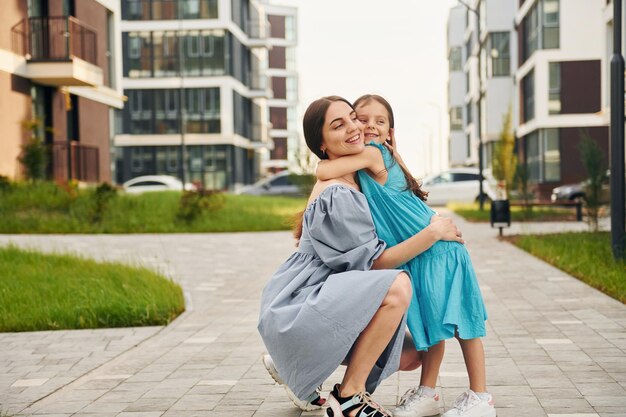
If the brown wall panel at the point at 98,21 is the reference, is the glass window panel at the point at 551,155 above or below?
below

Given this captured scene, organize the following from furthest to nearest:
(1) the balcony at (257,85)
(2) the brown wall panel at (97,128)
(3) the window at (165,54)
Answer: (1) the balcony at (257,85), (3) the window at (165,54), (2) the brown wall panel at (97,128)

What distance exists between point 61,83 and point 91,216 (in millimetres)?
6500

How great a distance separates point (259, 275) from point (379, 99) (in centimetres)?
821

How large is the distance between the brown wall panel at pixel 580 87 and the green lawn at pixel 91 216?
20593mm

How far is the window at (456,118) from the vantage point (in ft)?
259

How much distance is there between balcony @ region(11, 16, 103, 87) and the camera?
25984mm

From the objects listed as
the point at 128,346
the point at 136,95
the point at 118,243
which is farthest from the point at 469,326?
the point at 136,95

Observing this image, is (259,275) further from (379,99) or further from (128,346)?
(379,99)

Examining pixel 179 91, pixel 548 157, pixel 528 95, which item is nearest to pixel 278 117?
pixel 179 91

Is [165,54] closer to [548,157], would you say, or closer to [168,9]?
[168,9]

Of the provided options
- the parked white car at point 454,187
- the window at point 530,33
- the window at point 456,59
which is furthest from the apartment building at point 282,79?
the parked white car at point 454,187

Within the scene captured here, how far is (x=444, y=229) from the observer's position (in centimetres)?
446

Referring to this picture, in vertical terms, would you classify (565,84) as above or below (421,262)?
above

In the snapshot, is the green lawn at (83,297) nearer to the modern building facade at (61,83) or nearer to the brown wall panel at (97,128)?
the modern building facade at (61,83)
